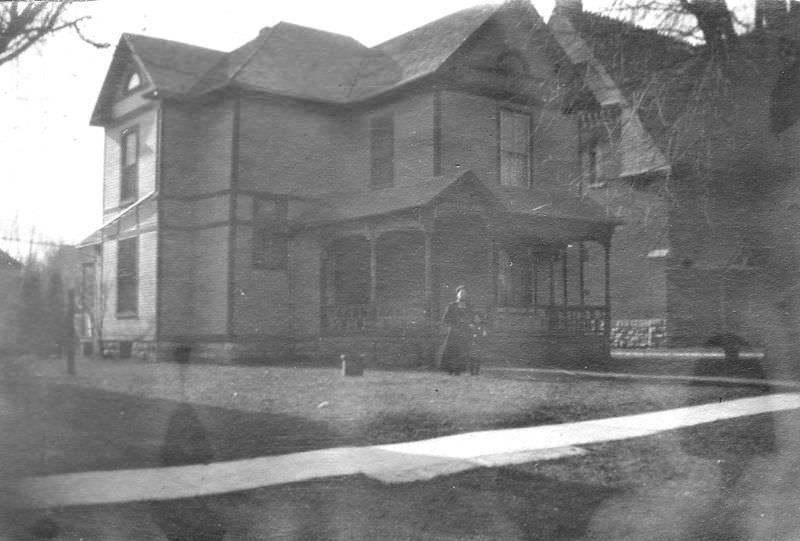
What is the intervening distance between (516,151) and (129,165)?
25.4ft

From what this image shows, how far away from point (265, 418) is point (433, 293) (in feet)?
17.5

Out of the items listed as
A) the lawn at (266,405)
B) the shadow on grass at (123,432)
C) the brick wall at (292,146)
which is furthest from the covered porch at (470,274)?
the shadow on grass at (123,432)

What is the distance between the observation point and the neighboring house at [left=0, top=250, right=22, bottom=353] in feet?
13.5

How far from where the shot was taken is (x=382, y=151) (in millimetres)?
Result: 12219

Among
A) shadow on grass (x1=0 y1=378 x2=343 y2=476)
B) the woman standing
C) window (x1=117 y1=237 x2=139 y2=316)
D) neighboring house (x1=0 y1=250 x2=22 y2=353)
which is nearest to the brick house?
window (x1=117 y1=237 x2=139 y2=316)

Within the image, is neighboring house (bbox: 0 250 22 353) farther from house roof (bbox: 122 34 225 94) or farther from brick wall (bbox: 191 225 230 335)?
brick wall (bbox: 191 225 230 335)

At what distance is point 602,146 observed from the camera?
13.1 m

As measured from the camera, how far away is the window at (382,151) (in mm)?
11970

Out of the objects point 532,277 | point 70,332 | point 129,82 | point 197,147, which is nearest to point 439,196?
point 532,277

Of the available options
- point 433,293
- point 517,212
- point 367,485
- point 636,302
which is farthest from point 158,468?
point 636,302

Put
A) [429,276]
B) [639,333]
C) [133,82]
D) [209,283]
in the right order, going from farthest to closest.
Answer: [639,333], [429,276], [209,283], [133,82]

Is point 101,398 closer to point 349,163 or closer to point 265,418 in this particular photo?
point 265,418

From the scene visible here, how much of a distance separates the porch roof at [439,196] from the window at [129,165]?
419 cm

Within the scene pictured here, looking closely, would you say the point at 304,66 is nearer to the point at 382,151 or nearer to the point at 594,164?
the point at 382,151
